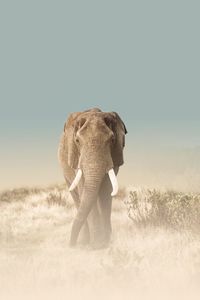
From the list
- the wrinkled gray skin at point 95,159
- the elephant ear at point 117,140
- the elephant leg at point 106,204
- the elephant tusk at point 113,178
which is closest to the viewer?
the wrinkled gray skin at point 95,159

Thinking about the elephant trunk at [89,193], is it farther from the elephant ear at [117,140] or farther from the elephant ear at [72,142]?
the elephant ear at [117,140]

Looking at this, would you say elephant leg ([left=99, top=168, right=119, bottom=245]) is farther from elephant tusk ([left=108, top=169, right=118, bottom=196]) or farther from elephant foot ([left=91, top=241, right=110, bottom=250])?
elephant tusk ([left=108, top=169, right=118, bottom=196])

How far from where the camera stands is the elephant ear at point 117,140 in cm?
1008

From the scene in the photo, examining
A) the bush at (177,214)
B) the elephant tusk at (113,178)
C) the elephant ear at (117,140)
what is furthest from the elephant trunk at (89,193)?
the bush at (177,214)

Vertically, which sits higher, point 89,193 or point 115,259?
point 89,193

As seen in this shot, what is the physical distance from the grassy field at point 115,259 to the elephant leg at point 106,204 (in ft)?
0.75

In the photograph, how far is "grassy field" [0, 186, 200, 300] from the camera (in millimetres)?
7273

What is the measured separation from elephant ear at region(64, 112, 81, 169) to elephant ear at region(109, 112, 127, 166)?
73 cm

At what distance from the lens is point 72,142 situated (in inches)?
400

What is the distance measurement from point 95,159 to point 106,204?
1410 mm

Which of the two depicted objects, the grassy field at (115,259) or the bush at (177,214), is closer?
the grassy field at (115,259)

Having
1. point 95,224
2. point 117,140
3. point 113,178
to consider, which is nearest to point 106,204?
point 95,224

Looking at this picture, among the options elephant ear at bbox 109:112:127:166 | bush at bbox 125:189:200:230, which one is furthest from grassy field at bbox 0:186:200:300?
elephant ear at bbox 109:112:127:166

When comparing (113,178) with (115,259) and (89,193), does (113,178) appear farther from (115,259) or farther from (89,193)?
(115,259)
